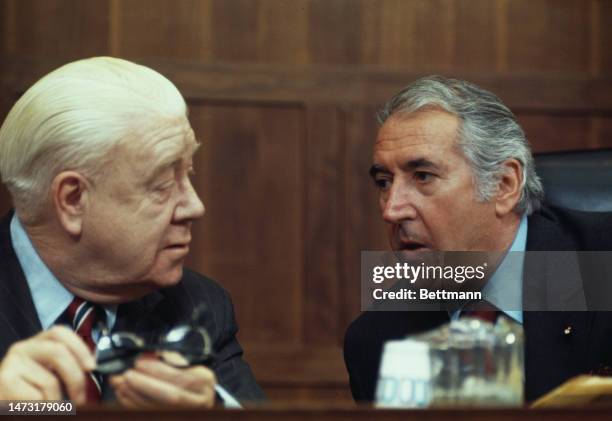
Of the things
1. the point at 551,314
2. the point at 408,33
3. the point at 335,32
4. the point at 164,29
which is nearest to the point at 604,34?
the point at 408,33

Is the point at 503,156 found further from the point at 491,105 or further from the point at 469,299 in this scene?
the point at 469,299

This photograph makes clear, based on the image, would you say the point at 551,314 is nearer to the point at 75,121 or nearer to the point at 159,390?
the point at 75,121

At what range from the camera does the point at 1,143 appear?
1.95m

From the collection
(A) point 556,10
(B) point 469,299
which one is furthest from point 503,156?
(A) point 556,10

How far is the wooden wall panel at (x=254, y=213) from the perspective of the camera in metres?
3.88

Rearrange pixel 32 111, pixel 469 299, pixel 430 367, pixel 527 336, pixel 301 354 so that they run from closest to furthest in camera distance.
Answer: pixel 430 367 < pixel 32 111 < pixel 527 336 < pixel 469 299 < pixel 301 354

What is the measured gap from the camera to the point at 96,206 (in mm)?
1959

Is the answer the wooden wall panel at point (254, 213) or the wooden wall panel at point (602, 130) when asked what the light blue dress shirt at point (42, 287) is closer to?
the wooden wall panel at point (254, 213)

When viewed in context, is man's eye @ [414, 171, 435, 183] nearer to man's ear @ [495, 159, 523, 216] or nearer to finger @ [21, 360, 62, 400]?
man's ear @ [495, 159, 523, 216]

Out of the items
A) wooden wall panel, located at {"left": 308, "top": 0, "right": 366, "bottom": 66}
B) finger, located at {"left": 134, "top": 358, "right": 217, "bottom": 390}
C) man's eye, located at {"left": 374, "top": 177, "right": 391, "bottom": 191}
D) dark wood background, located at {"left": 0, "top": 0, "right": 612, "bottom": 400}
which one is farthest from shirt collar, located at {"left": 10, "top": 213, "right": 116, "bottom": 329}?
wooden wall panel, located at {"left": 308, "top": 0, "right": 366, "bottom": 66}

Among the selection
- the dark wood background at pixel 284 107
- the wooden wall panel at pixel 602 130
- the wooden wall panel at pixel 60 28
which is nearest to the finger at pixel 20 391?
the dark wood background at pixel 284 107

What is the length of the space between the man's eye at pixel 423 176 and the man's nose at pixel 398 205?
3cm

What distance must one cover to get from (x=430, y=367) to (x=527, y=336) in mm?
978

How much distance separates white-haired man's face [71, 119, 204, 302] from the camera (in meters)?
1.94
